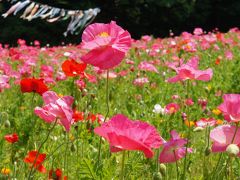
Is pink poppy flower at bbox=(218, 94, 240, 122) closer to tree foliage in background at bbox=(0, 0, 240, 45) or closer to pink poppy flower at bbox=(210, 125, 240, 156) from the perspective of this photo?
pink poppy flower at bbox=(210, 125, 240, 156)

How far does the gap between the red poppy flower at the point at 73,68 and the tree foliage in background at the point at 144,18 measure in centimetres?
1780

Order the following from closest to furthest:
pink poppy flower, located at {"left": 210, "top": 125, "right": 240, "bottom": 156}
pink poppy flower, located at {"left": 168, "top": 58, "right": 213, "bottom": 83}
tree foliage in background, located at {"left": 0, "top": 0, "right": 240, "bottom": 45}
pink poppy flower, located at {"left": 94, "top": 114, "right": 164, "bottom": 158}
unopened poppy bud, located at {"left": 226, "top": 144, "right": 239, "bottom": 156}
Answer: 1. pink poppy flower, located at {"left": 94, "top": 114, "right": 164, "bottom": 158}
2. unopened poppy bud, located at {"left": 226, "top": 144, "right": 239, "bottom": 156}
3. pink poppy flower, located at {"left": 210, "top": 125, "right": 240, "bottom": 156}
4. pink poppy flower, located at {"left": 168, "top": 58, "right": 213, "bottom": 83}
5. tree foliage in background, located at {"left": 0, "top": 0, "right": 240, "bottom": 45}

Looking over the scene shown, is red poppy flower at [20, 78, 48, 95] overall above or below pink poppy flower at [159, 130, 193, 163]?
above

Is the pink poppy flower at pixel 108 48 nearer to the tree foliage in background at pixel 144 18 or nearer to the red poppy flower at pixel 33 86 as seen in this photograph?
the red poppy flower at pixel 33 86

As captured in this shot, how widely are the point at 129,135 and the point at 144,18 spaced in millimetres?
21521

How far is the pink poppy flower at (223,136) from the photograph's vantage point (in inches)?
52.6

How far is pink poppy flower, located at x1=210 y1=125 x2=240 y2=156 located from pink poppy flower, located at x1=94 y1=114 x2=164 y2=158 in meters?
0.24

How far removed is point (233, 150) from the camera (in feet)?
4.07

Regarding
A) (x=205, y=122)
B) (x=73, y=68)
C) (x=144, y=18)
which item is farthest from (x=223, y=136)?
(x=144, y=18)

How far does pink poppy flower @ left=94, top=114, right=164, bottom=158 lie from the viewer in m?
1.10

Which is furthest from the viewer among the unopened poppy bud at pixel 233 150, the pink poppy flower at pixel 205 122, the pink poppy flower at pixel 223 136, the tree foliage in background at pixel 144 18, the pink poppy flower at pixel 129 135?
the tree foliage in background at pixel 144 18

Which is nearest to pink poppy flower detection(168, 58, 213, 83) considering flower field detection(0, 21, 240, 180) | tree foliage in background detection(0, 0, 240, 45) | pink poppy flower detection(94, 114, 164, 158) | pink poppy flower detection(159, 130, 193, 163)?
flower field detection(0, 21, 240, 180)

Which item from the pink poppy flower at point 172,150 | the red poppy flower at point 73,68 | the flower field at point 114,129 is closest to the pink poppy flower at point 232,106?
the flower field at point 114,129

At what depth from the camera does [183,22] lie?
22750mm
